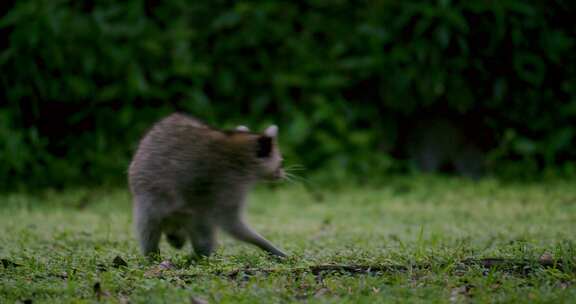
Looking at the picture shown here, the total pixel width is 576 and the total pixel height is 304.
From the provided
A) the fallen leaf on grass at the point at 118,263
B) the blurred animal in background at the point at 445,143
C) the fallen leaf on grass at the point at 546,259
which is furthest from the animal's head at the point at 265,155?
the blurred animal in background at the point at 445,143

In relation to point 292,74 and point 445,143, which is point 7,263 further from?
point 445,143

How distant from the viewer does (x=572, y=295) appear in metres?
4.25

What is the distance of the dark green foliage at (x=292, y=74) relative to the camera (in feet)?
36.6

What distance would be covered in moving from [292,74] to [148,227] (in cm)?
651

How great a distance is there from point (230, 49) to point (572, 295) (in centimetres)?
831

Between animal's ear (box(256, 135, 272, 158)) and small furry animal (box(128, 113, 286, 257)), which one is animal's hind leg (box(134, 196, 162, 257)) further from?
animal's ear (box(256, 135, 272, 158))

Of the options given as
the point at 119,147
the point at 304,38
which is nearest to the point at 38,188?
the point at 119,147

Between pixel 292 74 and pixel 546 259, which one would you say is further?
pixel 292 74

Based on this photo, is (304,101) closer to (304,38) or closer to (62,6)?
(304,38)

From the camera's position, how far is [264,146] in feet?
20.0

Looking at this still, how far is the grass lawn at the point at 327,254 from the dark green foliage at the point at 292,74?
1490mm

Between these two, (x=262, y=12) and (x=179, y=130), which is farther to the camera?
(x=262, y=12)

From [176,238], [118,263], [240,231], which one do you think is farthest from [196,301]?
[176,238]

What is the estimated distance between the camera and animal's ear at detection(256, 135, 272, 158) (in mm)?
6066
